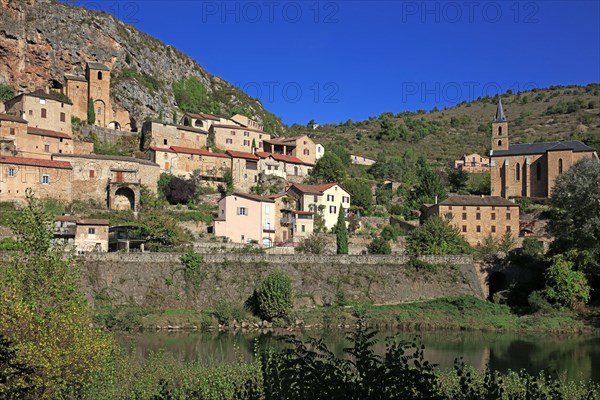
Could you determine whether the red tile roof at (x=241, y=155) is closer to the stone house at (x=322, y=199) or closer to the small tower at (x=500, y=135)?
the stone house at (x=322, y=199)

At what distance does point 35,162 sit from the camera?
58719mm

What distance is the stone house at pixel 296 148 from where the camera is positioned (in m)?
79.9

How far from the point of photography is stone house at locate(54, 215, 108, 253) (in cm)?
5203

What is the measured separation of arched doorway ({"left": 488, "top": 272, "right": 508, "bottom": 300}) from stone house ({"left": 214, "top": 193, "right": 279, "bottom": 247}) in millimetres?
19954

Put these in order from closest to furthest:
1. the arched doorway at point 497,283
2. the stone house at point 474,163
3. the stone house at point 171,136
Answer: the arched doorway at point 497,283
the stone house at point 171,136
the stone house at point 474,163

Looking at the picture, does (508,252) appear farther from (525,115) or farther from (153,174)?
(525,115)

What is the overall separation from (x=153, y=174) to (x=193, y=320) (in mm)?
22311

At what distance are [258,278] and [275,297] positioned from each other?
484 cm

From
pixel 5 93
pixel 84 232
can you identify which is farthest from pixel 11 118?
pixel 84 232

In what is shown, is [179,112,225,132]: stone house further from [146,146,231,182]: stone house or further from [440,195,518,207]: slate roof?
[440,195,518,207]: slate roof

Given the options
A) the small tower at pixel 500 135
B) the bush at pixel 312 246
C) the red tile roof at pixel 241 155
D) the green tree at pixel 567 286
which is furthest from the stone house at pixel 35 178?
the small tower at pixel 500 135

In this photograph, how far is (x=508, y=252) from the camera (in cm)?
5881

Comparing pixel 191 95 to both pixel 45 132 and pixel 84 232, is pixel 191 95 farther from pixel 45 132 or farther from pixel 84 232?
pixel 84 232

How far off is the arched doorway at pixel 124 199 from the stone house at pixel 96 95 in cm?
1400
